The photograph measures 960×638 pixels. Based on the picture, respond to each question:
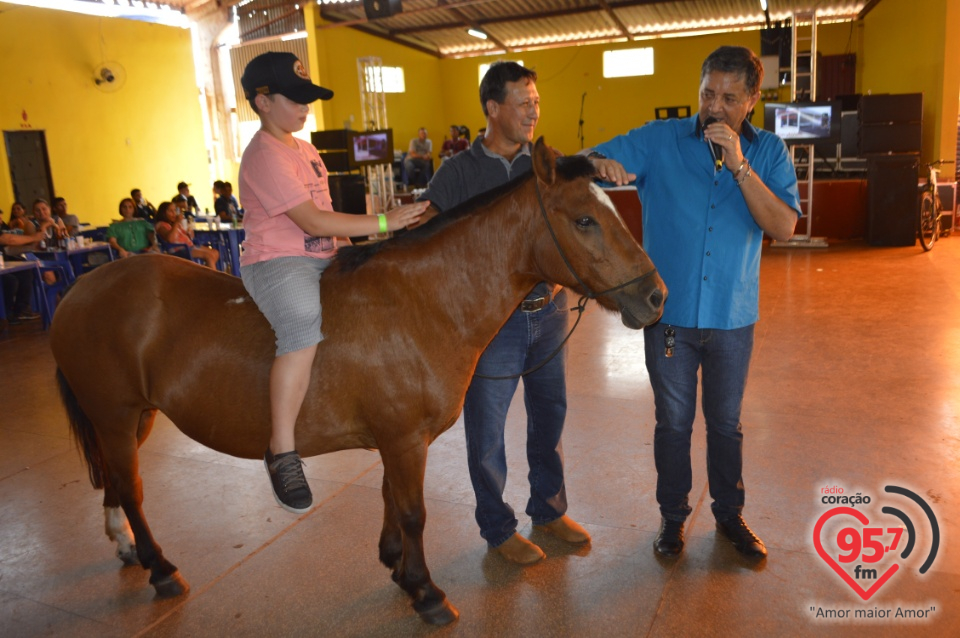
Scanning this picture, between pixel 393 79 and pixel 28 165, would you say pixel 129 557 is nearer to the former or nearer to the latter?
pixel 28 165

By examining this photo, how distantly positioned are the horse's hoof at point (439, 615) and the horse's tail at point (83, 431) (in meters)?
1.61

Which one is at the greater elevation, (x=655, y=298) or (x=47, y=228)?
(x=47, y=228)

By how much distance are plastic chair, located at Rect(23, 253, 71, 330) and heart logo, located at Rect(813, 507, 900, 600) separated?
26.3 ft

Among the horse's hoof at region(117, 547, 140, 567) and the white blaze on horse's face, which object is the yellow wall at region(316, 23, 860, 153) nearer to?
the horse's hoof at region(117, 547, 140, 567)

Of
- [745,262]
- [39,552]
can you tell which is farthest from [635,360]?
[39,552]

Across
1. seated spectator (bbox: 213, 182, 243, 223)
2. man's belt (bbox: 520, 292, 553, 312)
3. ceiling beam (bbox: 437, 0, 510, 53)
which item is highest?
ceiling beam (bbox: 437, 0, 510, 53)

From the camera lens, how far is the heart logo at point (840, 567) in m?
2.44

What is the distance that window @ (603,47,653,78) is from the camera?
21.6 m

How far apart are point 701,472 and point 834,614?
115 cm

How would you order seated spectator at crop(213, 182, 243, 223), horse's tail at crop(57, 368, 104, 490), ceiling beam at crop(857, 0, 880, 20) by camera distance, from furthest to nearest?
ceiling beam at crop(857, 0, 880, 20), seated spectator at crop(213, 182, 243, 223), horse's tail at crop(57, 368, 104, 490)

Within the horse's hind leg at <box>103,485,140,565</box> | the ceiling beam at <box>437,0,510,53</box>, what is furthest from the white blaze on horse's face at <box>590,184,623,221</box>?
the ceiling beam at <box>437,0,510,53</box>

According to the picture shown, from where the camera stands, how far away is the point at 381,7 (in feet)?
42.9

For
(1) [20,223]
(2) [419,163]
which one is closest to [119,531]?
(1) [20,223]

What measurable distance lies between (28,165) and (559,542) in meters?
14.7
